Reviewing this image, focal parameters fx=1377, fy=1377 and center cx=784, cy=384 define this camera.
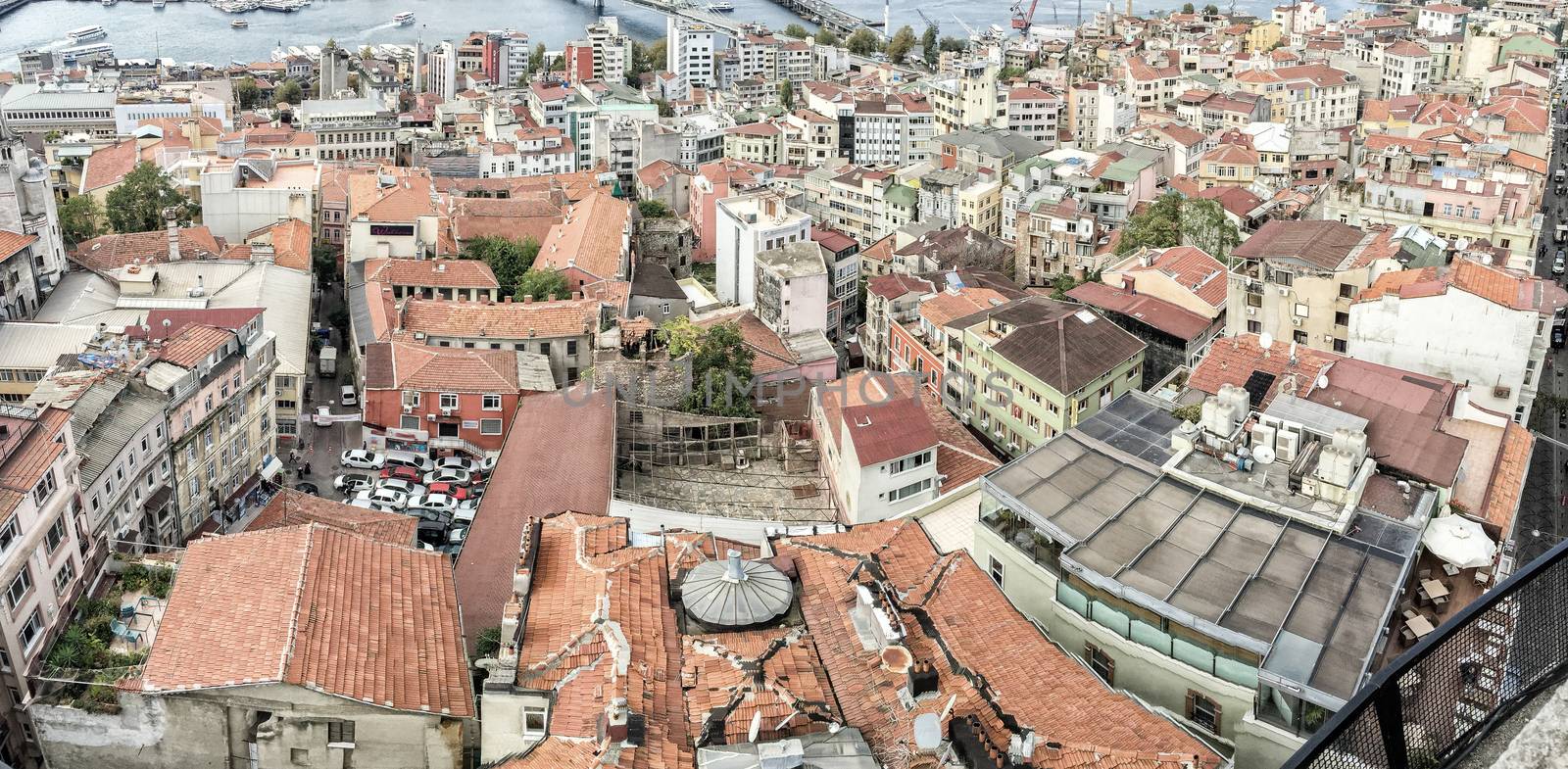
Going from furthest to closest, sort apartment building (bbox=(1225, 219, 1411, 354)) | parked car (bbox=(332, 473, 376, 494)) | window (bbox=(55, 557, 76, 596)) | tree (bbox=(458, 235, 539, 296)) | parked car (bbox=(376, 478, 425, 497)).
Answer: tree (bbox=(458, 235, 539, 296)) < parked car (bbox=(332, 473, 376, 494)) < parked car (bbox=(376, 478, 425, 497)) < apartment building (bbox=(1225, 219, 1411, 354)) < window (bbox=(55, 557, 76, 596))

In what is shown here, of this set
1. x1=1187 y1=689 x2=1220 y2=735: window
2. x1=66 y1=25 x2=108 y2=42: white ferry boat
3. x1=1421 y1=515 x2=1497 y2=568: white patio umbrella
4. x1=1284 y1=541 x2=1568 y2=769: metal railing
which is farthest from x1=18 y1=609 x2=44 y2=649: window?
x1=66 y1=25 x2=108 y2=42: white ferry boat

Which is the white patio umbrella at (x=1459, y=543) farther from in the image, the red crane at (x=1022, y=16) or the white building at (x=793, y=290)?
the red crane at (x=1022, y=16)

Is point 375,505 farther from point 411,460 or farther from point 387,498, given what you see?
point 411,460

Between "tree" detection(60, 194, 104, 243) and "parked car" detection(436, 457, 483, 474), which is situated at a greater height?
"tree" detection(60, 194, 104, 243)

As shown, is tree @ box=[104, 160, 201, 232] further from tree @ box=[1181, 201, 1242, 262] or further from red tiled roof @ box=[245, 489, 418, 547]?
tree @ box=[1181, 201, 1242, 262]

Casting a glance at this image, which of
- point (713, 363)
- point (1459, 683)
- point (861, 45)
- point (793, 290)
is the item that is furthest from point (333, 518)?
point (861, 45)

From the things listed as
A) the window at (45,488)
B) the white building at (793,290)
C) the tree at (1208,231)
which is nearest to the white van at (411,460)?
the white building at (793,290)
